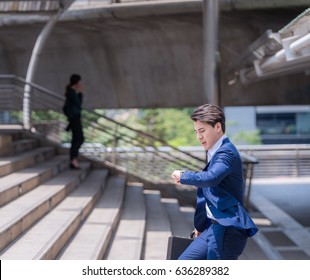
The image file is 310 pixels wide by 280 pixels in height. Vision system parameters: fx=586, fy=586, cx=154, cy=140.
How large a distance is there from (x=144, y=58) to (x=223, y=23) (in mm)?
2357

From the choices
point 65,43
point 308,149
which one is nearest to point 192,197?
point 65,43

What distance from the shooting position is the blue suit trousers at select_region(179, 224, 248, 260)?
3.73 metres

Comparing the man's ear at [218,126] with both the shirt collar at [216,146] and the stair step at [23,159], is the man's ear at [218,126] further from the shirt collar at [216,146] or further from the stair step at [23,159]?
the stair step at [23,159]

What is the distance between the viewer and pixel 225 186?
12.4 feet

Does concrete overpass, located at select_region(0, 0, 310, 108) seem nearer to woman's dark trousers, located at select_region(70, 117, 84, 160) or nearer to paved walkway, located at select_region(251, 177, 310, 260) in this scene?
paved walkway, located at select_region(251, 177, 310, 260)

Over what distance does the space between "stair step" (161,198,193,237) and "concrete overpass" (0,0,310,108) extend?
3.64m

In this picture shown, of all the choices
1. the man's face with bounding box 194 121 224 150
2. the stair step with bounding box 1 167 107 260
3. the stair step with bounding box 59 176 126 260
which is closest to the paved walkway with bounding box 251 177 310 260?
the stair step with bounding box 59 176 126 260

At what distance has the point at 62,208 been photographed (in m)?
7.38

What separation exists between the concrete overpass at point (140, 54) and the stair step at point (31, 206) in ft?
16.1

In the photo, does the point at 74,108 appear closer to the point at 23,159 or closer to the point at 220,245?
the point at 23,159

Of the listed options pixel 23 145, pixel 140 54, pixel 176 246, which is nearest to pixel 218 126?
pixel 176 246

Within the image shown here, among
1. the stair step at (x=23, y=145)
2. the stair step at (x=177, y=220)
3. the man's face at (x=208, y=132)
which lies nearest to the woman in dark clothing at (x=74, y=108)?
the stair step at (x=23, y=145)
